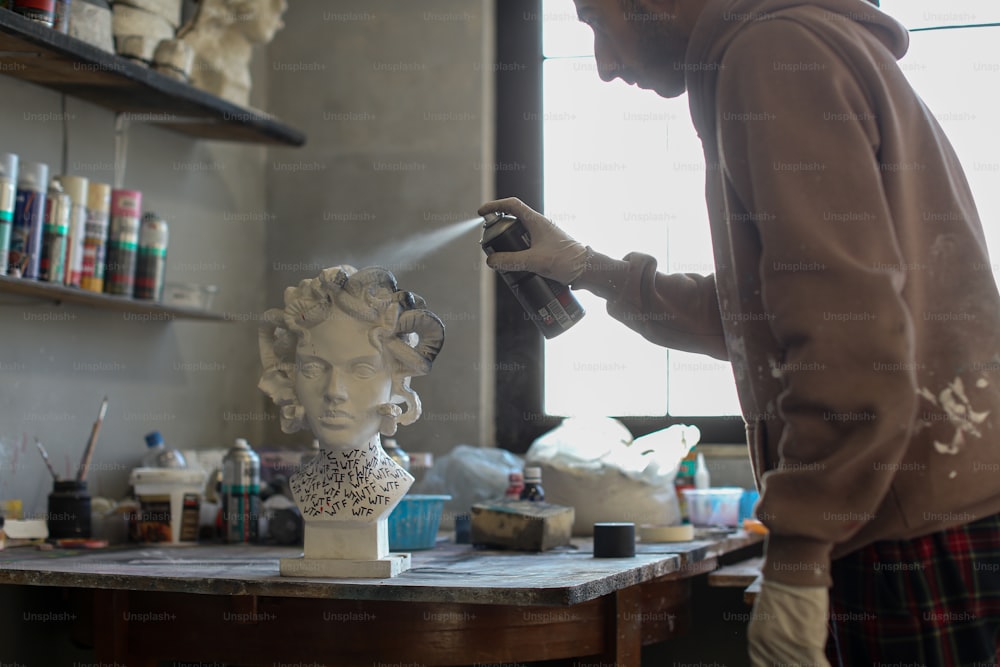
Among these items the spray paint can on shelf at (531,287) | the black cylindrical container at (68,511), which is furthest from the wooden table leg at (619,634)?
the black cylindrical container at (68,511)

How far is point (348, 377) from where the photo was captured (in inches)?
85.5

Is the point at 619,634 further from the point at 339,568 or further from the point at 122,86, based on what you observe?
the point at 122,86

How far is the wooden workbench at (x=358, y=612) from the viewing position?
1.92 m

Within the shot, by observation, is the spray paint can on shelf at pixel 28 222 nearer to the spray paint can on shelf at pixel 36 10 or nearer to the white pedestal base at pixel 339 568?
the spray paint can on shelf at pixel 36 10

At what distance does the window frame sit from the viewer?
375 centimetres

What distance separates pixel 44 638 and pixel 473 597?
1.43 m

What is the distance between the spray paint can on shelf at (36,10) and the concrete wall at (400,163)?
1.40 m

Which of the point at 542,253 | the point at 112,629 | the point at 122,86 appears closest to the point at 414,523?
the point at 112,629

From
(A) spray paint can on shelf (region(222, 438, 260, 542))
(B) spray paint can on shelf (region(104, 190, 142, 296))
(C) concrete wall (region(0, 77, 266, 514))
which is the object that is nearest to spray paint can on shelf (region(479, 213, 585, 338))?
(A) spray paint can on shelf (region(222, 438, 260, 542))

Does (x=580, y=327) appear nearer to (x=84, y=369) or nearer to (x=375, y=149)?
(x=375, y=149)

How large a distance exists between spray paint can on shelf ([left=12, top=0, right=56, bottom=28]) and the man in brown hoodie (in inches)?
72.3

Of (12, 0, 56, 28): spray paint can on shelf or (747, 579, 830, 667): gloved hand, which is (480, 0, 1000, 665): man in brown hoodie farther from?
(12, 0, 56, 28): spray paint can on shelf

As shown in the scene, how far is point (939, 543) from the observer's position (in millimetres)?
1341

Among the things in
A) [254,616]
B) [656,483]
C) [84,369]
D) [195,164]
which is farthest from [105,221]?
[656,483]
